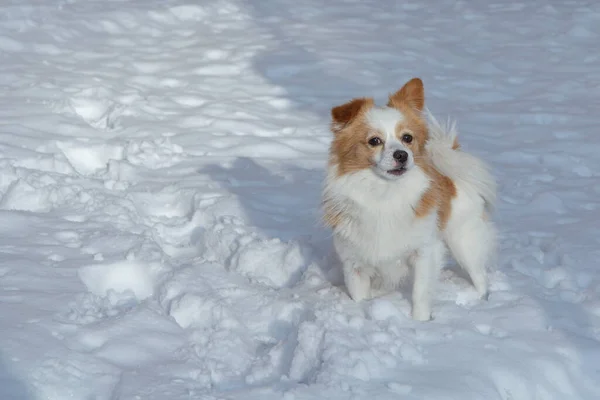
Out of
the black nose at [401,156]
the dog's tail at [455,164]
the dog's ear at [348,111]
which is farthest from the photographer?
the dog's tail at [455,164]

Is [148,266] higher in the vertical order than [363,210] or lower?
lower

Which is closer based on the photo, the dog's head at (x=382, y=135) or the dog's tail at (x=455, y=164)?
the dog's head at (x=382, y=135)

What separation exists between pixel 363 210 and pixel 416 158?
0.33 meters

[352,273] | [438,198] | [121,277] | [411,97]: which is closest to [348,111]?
[411,97]

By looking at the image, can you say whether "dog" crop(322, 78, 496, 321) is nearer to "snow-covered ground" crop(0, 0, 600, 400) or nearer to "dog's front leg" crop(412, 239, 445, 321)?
"dog's front leg" crop(412, 239, 445, 321)

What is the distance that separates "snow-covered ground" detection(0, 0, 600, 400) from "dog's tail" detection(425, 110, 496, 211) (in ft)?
1.45

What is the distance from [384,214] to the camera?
3551 mm

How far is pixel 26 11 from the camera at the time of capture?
25.8 feet

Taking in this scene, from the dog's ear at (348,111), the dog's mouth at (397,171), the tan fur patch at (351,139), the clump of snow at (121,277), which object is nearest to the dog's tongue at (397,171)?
the dog's mouth at (397,171)

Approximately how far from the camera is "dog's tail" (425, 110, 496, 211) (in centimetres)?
380

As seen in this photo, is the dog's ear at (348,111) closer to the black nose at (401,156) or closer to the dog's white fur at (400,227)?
the dog's white fur at (400,227)

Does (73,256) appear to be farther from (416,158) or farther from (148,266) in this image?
(416,158)

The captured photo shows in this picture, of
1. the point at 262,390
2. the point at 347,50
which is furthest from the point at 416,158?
the point at 347,50

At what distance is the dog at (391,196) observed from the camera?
138 inches
